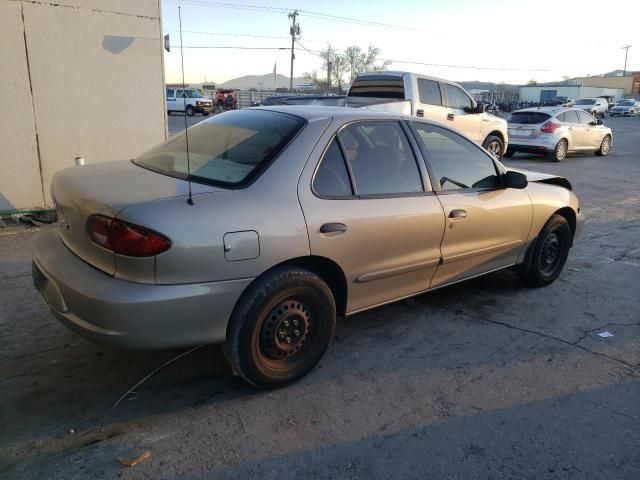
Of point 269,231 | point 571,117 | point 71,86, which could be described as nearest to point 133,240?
point 269,231

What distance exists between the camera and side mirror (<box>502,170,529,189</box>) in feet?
13.9

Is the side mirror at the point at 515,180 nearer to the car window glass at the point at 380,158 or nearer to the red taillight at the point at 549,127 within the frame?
the car window glass at the point at 380,158

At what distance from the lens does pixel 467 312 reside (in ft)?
14.4

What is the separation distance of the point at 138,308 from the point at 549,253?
393 cm

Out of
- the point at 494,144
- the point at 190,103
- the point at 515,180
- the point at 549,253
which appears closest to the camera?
the point at 515,180

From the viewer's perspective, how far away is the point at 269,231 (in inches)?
112

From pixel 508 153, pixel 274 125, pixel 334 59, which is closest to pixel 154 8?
pixel 274 125

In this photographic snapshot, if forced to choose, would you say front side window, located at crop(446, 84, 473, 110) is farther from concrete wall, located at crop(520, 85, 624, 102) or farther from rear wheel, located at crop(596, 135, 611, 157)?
concrete wall, located at crop(520, 85, 624, 102)

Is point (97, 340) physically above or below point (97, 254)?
below

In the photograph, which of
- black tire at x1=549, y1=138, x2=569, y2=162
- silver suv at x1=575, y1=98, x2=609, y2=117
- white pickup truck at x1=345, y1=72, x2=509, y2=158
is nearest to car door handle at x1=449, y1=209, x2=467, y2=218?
white pickup truck at x1=345, y1=72, x2=509, y2=158

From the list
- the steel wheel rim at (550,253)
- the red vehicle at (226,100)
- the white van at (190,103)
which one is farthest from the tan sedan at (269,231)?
the red vehicle at (226,100)

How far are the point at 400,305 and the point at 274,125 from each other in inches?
77.5

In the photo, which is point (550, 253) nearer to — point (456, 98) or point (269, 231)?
point (269, 231)

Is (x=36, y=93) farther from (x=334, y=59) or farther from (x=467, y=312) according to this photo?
(x=334, y=59)
